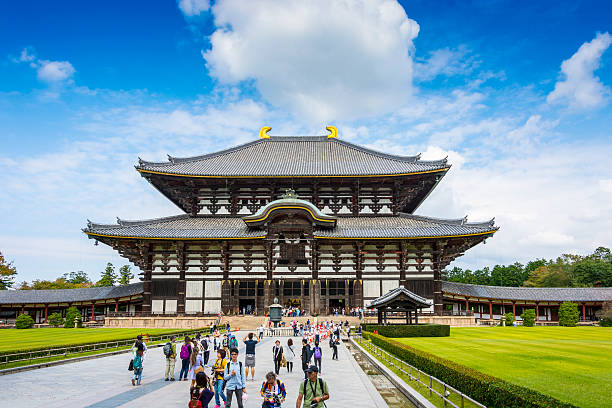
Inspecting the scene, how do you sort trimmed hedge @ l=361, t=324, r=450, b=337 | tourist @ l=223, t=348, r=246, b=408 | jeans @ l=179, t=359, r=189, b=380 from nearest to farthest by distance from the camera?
tourist @ l=223, t=348, r=246, b=408
jeans @ l=179, t=359, r=189, b=380
trimmed hedge @ l=361, t=324, r=450, b=337

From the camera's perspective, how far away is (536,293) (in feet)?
201

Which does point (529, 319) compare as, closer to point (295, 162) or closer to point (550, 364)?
point (295, 162)

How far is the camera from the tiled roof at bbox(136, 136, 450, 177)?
53.7 m

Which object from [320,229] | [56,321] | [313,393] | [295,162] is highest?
Answer: [295,162]

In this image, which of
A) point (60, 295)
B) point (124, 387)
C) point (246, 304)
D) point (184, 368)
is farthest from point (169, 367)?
point (60, 295)

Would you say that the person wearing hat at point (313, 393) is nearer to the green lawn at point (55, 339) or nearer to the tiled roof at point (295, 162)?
the green lawn at point (55, 339)

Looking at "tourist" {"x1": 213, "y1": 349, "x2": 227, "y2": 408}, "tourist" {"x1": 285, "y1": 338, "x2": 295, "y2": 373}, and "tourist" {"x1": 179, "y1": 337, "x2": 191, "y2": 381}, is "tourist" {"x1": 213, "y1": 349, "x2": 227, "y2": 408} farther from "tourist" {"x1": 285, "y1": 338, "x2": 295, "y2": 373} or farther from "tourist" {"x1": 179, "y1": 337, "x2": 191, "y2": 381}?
"tourist" {"x1": 285, "y1": 338, "x2": 295, "y2": 373}

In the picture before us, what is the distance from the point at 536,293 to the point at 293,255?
1317 inches

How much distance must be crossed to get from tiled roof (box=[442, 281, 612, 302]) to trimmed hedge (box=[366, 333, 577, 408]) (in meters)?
43.2

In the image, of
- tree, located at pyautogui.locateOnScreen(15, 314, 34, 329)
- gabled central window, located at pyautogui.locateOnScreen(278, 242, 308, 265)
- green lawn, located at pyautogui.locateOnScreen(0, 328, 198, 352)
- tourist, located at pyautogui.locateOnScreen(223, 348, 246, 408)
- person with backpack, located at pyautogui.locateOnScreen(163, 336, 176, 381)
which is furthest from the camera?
tree, located at pyautogui.locateOnScreen(15, 314, 34, 329)

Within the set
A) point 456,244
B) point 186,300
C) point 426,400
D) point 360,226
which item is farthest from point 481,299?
point 426,400

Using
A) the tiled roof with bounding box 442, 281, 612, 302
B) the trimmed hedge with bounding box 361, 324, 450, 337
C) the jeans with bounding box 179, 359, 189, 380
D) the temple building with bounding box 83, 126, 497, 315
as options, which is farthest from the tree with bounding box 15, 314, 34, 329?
the tiled roof with bounding box 442, 281, 612, 302

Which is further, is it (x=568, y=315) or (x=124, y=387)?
(x=568, y=315)

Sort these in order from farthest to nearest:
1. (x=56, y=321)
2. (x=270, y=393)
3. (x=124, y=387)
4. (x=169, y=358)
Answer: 1. (x=56, y=321)
2. (x=169, y=358)
3. (x=124, y=387)
4. (x=270, y=393)
